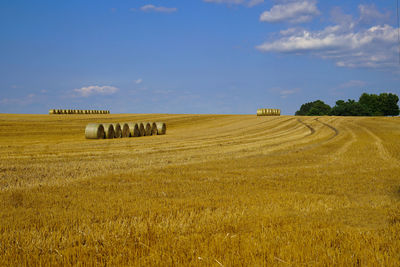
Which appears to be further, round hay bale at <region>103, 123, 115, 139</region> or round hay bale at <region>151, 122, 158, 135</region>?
round hay bale at <region>151, 122, 158, 135</region>

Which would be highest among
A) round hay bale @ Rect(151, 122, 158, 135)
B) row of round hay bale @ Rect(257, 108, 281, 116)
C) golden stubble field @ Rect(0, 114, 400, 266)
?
row of round hay bale @ Rect(257, 108, 281, 116)

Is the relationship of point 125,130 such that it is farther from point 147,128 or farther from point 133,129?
point 147,128

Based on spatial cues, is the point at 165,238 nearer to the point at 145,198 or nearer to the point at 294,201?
the point at 145,198

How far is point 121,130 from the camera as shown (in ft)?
94.3

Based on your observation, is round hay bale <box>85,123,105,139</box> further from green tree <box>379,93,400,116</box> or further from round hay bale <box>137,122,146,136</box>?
green tree <box>379,93,400,116</box>

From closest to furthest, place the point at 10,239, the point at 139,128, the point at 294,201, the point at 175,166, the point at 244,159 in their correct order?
the point at 10,239, the point at 294,201, the point at 175,166, the point at 244,159, the point at 139,128

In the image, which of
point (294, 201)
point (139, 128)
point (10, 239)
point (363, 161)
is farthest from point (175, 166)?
point (139, 128)

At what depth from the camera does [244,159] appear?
15594 mm

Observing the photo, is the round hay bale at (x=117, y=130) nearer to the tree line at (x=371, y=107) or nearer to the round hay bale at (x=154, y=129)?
the round hay bale at (x=154, y=129)

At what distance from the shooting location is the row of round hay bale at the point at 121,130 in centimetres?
2650

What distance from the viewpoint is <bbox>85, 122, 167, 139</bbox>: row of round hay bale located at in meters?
26.5

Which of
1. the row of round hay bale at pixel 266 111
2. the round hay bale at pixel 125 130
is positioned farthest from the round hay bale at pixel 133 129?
the row of round hay bale at pixel 266 111

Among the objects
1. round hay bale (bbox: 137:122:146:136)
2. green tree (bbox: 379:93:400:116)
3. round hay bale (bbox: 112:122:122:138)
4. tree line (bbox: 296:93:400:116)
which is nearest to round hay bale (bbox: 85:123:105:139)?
round hay bale (bbox: 112:122:122:138)

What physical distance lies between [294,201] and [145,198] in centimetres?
307
